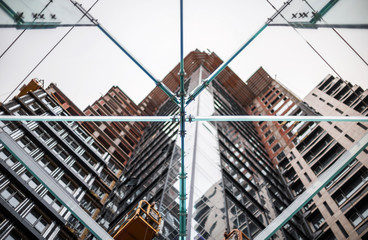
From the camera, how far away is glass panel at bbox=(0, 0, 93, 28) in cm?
636

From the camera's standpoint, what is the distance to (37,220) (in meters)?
24.0

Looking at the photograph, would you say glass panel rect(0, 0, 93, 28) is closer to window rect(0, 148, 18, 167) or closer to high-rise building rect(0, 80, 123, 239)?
high-rise building rect(0, 80, 123, 239)

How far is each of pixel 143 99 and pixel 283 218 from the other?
81.2 m

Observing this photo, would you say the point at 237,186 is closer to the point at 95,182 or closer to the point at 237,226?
the point at 237,226

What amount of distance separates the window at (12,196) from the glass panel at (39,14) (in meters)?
19.1

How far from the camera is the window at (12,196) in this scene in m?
23.1

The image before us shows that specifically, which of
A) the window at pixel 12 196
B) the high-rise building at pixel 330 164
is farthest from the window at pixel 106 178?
the high-rise building at pixel 330 164

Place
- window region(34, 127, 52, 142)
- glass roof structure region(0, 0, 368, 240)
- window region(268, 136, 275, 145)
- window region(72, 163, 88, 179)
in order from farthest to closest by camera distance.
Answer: window region(268, 136, 275, 145), window region(72, 163, 88, 179), window region(34, 127, 52, 142), glass roof structure region(0, 0, 368, 240)

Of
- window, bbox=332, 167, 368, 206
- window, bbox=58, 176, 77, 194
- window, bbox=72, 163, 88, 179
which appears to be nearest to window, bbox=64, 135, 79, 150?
window, bbox=72, 163, 88, 179

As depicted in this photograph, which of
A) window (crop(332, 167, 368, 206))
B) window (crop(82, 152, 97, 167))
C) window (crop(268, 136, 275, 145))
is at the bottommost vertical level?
window (crop(332, 167, 368, 206))

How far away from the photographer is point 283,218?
21.1ft

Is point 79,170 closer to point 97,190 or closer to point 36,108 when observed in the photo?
point 97,190

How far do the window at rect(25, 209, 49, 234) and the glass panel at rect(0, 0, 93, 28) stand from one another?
19604 millimetres

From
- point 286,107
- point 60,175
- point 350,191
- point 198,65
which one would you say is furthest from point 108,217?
point 198,65
